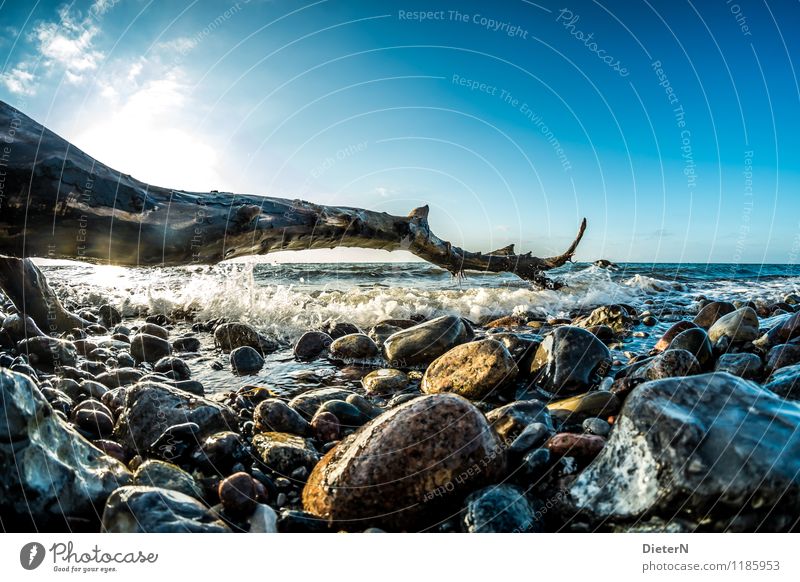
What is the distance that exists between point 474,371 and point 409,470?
6.31 ft

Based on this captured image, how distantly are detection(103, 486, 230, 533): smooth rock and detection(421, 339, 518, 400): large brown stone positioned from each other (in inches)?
94.9

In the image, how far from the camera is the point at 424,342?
5.05m

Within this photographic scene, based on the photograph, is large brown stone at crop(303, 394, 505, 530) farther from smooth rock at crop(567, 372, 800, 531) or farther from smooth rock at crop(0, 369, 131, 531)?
smooth rock at crop(0, 369, 131, 531)

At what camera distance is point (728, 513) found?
1556mm

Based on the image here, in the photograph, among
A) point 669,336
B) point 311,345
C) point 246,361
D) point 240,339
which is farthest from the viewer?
point 240,339

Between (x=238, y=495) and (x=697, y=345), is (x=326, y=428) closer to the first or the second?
(x=238, y=495)

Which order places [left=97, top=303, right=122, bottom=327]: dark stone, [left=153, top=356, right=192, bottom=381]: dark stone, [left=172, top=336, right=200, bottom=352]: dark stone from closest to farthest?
[left=153, top=356, right=192, bottom=381]: dark stone → [left=172, top=336, right=200, bottom=352]: dark stone → [left=97, top=303, right=122, bottom=327]: dark stone

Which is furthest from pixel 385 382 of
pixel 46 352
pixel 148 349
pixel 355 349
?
pixel 46 352

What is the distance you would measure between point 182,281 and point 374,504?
408 inches

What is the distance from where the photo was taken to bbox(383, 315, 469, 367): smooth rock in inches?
196

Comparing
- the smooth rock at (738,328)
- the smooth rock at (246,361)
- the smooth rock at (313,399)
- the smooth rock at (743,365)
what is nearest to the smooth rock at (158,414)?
the smooth rock at (313,399)

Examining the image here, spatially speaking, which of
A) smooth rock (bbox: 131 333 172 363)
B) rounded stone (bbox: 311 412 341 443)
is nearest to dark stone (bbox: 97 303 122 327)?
smooth rock (bbox: 131 333 172 363)

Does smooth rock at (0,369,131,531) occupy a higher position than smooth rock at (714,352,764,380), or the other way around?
smooth rock at (714,352,764,380)
